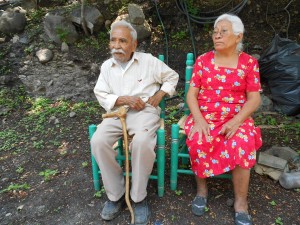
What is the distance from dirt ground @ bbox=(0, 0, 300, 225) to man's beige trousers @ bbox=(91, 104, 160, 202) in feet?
0.87

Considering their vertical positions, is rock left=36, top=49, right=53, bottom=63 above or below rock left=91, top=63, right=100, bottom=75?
above

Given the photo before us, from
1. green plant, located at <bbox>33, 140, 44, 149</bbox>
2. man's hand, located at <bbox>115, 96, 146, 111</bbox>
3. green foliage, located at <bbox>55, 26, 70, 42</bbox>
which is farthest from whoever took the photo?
green foliage, located at <bbox>55, 26, 70, 42</bbox>

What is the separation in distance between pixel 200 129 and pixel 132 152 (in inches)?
23.4

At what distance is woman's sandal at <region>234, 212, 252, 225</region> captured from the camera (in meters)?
2.41

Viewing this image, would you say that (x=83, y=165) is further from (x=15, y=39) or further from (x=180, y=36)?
(x=15, y=39)

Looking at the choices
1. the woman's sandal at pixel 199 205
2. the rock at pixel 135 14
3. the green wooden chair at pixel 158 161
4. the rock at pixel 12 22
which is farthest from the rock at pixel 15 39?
the woman's sandal at pixel 199 205

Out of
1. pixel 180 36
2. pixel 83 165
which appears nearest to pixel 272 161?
pixel 83 165

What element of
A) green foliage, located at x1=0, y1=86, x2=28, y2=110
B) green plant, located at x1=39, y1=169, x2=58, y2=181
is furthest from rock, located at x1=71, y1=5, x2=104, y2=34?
green plant, located at x1=39, y1=169, x2=58, y2=181

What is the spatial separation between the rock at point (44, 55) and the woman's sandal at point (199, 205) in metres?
3.42

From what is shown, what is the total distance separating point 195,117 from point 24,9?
4.60 meters

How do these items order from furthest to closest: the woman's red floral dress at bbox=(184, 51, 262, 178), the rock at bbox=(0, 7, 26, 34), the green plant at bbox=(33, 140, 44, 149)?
the rock at bbox=(0, 7, 26, 34), the green plant at bbox=(33, 140, 44, 149), the woman's red floral dress at bbox=(184, 51, 262, 178)

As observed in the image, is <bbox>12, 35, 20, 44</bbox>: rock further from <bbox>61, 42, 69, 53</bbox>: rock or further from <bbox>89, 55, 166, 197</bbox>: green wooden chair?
<bbox>89, 55, 166, 197</bbox>: green wooden chair

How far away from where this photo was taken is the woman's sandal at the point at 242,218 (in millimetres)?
2415

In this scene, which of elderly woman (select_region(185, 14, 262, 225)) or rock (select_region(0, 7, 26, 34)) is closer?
elderly woman (select_region(185, 14, 262, 225))
